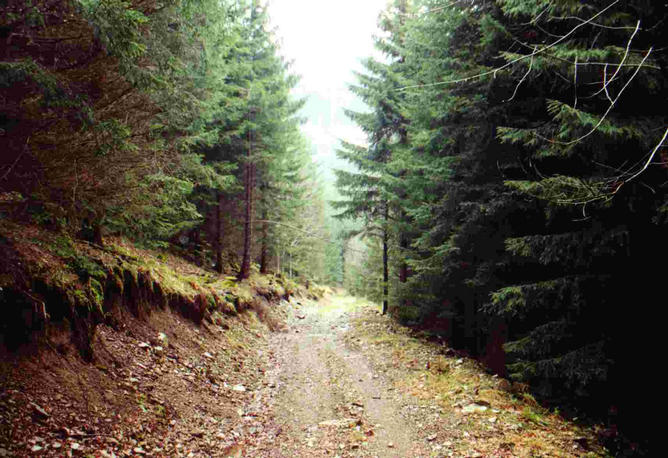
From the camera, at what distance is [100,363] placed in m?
5.20

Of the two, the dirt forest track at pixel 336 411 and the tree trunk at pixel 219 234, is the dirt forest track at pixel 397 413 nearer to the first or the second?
the dirt forest track at pixel 336 411

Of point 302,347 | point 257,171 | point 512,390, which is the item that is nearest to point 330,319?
point 302,347

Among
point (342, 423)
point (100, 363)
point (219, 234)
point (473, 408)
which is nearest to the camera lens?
point (100, 363)

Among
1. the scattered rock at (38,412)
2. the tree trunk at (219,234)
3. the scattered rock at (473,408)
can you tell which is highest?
the tree trunk at (219,234)

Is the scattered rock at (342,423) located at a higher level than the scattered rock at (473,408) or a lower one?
lower

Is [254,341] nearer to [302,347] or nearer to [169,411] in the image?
[302,347]

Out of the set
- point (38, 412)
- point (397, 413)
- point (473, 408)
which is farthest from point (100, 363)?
point (473, 408)

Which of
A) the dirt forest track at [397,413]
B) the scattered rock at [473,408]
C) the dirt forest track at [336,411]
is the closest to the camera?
the dirt forest track at [397,413]

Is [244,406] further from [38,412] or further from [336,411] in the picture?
[38,412]

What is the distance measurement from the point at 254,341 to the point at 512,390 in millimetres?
7519

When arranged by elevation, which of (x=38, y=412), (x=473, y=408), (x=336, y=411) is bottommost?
(x=336, y=411)

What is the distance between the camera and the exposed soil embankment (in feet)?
12.8

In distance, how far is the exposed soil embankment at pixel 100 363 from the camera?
12.8 ft

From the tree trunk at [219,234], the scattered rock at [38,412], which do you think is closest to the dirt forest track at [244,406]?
the scattered rock at [38,412]
